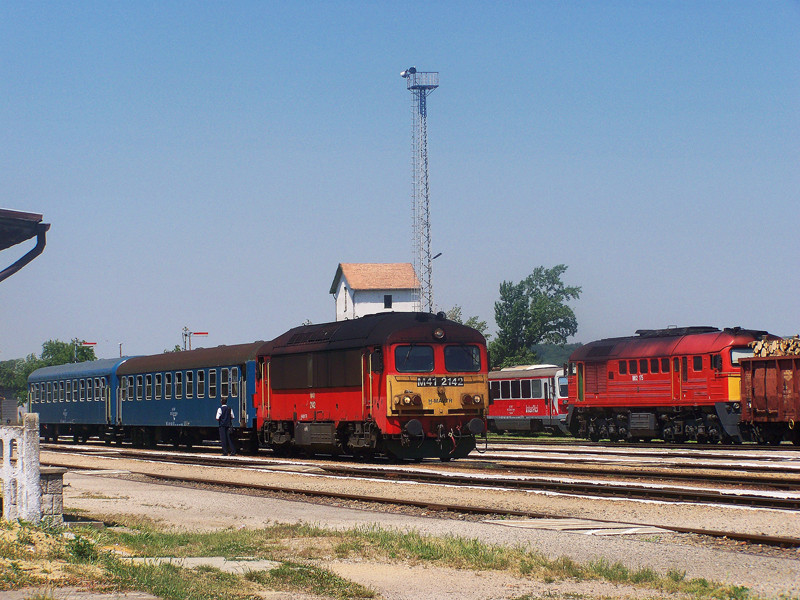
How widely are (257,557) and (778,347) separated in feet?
89.9

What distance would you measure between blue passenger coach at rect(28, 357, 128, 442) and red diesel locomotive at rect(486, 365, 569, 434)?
15861 millimetres

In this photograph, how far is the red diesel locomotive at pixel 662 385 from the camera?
119 feet

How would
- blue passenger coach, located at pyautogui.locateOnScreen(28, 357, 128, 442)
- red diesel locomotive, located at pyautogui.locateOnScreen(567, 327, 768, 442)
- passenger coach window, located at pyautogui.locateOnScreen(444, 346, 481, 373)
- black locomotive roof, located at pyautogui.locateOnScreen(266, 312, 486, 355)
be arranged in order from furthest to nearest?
1. blue passenger coach, located at pyautogui.locateOnScreen(28, 357, 128, 442)
2. red diesel locomotive, located at pyautogui.locateOnScreen(567, 327, 768, 442)
3. passenger coach window, located at pyautogui.locateOnScreen(444, 346, 481, 373)
4. black locomotive roof, located at pyautogui.locateOnScreen(266, 312, 486, 355)

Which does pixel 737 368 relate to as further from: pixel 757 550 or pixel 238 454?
pixel 757 550

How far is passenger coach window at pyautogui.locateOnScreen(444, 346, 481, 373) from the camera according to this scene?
26.0 m

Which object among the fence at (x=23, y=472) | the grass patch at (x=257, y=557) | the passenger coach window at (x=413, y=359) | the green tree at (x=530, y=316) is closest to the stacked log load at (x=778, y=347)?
the passenger coach window at (x=413, y=359)

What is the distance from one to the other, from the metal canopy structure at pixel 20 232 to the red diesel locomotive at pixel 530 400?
38.0 meters

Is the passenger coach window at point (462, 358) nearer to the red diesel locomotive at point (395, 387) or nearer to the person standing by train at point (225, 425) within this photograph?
the red diesel locomotive at point (395, 387)

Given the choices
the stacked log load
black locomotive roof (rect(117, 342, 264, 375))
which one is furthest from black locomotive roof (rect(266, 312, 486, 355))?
the stacked log load

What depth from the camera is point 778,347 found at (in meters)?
34.9

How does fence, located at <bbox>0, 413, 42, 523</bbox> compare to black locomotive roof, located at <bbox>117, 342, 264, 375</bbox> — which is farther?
black locomotive roof, located at <bbox>117, 342, 264, 375</bbox>

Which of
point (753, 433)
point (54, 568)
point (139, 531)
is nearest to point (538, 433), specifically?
point (753, 433)

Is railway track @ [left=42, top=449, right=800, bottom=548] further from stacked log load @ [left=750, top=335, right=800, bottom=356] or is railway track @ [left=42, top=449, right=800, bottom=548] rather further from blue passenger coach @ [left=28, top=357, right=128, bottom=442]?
blue passenger coach @ [left=28, top=357, right=128, bottom=442]

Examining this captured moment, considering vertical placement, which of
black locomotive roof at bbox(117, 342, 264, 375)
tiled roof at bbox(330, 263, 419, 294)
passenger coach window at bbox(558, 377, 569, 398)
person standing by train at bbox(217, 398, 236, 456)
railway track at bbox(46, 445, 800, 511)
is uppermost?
tiled roof at bbox(330, 263, 419, 294)
